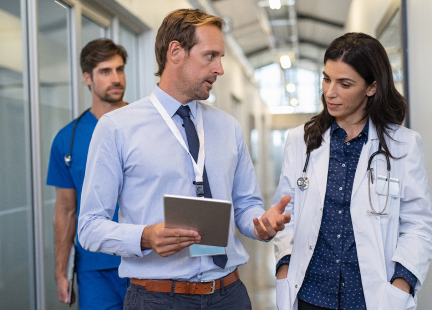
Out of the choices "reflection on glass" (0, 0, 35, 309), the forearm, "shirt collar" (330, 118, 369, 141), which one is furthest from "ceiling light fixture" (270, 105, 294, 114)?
"shirt collar" (330, 118, 369, 141)

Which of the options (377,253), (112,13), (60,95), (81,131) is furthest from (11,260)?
(112,13)

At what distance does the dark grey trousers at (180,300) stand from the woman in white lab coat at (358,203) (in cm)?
26

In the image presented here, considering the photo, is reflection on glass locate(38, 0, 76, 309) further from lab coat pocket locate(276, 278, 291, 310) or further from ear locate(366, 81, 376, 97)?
ear locate(366, 81, 376, 97)

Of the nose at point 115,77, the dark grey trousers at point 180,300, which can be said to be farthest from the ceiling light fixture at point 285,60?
the dark grey trousers at point 180,300

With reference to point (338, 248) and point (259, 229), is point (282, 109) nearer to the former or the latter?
point (338, 248)

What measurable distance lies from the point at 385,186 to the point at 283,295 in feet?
1.90

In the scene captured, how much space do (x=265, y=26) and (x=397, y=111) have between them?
32.9 feet

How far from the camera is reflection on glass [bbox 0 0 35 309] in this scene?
108 inches

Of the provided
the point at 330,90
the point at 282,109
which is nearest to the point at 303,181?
the point at 330,90

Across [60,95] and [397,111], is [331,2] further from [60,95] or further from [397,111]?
[397,111]

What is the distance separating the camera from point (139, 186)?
5.65 ft

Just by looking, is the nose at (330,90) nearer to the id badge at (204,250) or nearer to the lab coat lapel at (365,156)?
the lab coat lapel at (365,156)

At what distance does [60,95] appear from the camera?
11.6 feet

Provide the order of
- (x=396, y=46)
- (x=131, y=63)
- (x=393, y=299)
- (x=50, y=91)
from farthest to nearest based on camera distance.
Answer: (x=131, y=63) < (x=396, y=46) < (x=50, y=91) < (x=393, y=299)
